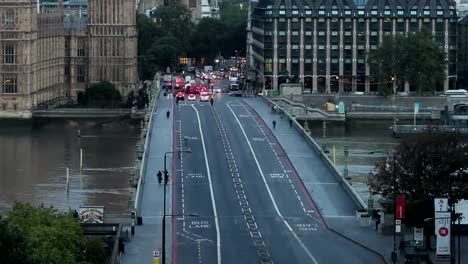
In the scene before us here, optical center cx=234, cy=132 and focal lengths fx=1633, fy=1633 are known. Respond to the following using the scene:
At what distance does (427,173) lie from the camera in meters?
67.8

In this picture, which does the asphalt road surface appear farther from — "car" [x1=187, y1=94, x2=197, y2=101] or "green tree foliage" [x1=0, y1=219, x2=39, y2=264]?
"car" [x1=187, y1=94, x2=197, y2=101]

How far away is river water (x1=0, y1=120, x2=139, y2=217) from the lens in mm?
87125

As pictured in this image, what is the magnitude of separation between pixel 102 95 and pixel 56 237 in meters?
94.8

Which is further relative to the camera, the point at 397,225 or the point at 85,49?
the point at 85,49

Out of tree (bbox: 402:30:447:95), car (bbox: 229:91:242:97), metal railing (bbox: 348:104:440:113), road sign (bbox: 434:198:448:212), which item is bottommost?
road sign (bbox: 434:198:448:212)

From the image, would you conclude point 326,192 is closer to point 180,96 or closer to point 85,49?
point 180,96

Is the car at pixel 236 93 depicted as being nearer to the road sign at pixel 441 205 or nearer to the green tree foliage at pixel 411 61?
the green tree foliage at pixel 411 61

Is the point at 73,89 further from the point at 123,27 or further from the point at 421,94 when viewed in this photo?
the point at 421,94

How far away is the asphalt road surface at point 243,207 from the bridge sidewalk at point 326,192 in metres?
0.53

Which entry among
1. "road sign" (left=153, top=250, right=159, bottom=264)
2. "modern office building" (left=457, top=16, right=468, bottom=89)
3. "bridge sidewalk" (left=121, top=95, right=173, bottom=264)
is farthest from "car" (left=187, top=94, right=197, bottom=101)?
"road sign" (left=153, top=250, right=159, bottom=264)

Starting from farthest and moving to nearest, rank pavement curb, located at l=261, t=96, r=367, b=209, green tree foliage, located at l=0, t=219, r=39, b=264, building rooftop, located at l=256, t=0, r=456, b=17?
building rooftop, located at l=256, t=0, r=456, b=17
pavement curb, located at l=261, t=96, r=367, b=209
green tree foliage, located at l=0, t=219, r=39, b=264

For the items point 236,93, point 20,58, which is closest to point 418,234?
point 20,58

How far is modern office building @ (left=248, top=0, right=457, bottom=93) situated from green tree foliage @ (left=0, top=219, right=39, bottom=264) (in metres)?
114

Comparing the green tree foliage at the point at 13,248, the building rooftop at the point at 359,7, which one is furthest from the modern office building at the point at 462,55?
the green tree foliage at the point at 13,248
